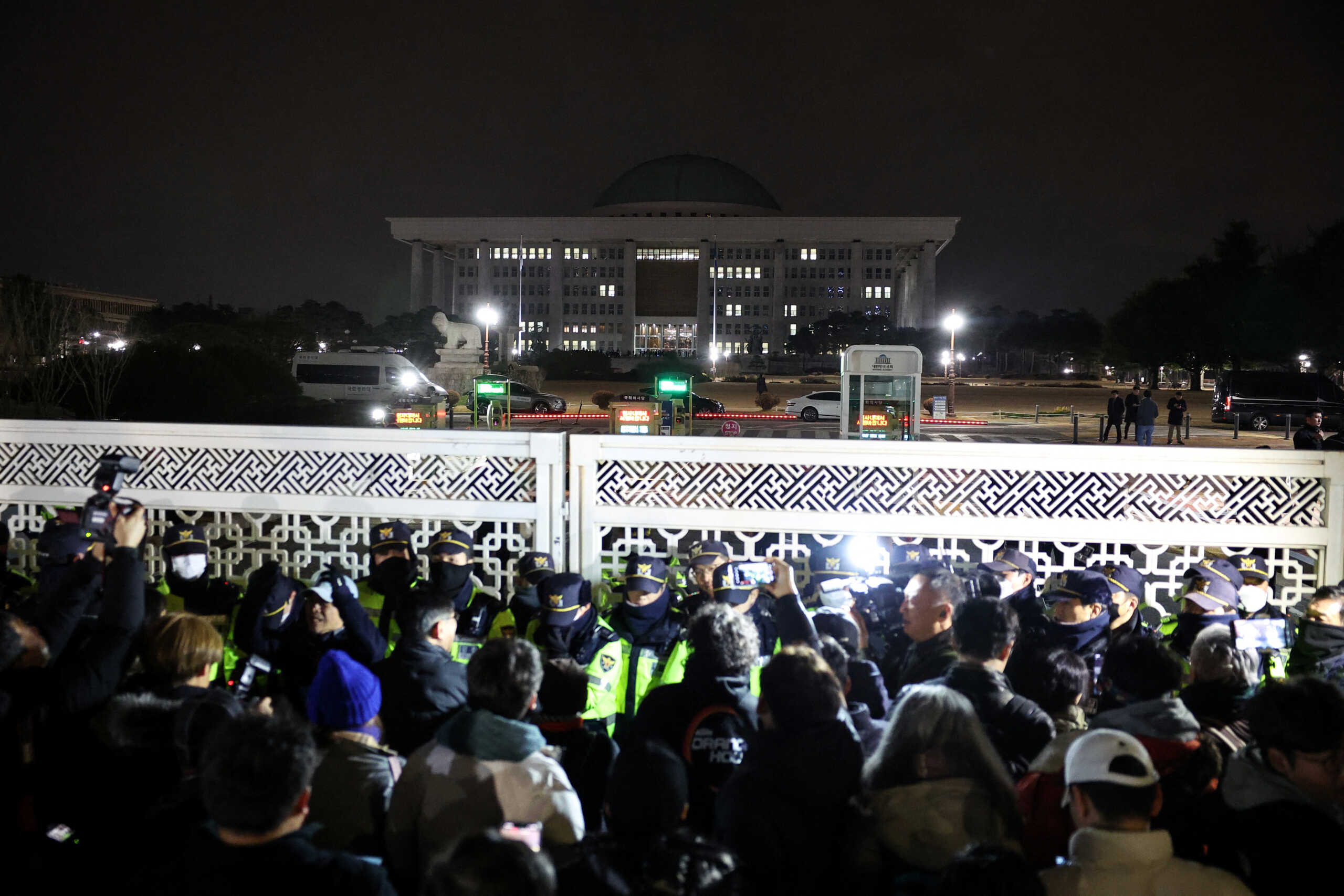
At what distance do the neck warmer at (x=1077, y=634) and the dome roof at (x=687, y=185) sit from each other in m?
112

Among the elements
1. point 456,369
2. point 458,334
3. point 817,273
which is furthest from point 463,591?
point 817,273

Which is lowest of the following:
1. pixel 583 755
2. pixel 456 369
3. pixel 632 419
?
pixel 583 755

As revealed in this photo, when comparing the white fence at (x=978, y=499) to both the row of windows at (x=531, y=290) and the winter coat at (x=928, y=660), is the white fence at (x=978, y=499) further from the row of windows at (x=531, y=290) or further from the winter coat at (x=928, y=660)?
the row of windows at (x=531, y=290)

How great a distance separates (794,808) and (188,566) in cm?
382

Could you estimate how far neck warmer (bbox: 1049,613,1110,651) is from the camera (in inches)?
176

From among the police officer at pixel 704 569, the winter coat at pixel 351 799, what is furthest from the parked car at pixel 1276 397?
the winter coat at pixel 351 799

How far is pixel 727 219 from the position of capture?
4003 inches

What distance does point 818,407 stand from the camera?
3597cm

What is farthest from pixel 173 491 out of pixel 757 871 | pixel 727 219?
pixel 727 219

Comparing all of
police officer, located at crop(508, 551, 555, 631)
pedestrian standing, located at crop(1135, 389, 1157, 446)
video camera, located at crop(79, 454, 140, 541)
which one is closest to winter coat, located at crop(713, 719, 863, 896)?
police officer, located at crop(508, 551, 555, 631)

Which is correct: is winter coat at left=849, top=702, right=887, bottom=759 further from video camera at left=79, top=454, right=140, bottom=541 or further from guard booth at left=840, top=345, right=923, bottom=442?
guard booth at left=840, top=345, right=923, bottom=442

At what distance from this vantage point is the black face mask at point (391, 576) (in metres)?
5.39

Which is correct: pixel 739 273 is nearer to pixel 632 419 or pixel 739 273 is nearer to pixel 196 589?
pixel 632 419

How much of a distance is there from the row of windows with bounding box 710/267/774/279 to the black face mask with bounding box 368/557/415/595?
10395 cm
